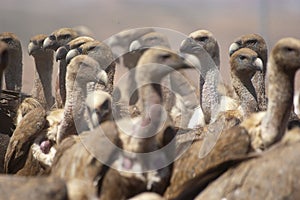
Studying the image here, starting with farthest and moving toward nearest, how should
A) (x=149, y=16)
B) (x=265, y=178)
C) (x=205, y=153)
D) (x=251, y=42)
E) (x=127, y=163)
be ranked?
(x=149, y=16) → (x=251, y=42) → (x=205, y=153) → (x=127, y=163) → (x=265, y=178)

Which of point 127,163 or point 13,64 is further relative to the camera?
point 13,64

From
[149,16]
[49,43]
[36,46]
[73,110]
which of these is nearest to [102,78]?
[73,110]

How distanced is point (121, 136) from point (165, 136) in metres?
0.40

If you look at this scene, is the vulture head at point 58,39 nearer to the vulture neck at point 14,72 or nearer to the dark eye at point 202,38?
the vulture neck at point 14,72

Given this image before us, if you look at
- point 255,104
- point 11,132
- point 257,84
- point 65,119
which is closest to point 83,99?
point 65,119

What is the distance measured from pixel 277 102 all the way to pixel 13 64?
6.40 metres

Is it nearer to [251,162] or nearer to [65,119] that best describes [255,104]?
[65,119]

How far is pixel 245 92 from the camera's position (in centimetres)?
1209

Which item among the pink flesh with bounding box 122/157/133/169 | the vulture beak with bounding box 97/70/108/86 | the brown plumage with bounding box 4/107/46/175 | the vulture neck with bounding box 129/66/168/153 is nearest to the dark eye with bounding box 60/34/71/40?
the vulture beak with bounding box 97/70/108/86

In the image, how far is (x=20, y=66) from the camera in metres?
14.4

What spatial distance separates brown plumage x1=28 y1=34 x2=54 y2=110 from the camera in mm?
14281

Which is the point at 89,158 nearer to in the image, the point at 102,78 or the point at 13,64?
the point at 102,78

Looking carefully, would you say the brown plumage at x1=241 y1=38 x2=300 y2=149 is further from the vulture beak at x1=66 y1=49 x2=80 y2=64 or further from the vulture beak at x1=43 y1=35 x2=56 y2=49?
the vulture beak at x1=43 y1=35 x2=56 y2=49

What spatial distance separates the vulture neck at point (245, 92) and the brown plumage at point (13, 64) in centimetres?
339
